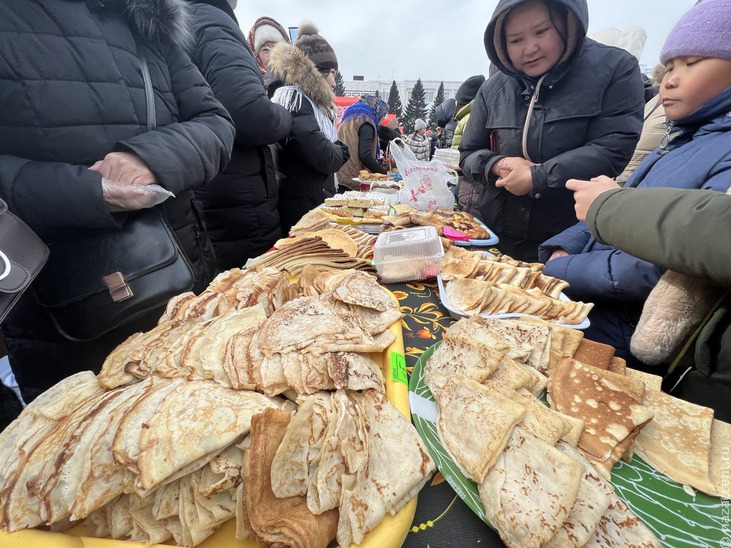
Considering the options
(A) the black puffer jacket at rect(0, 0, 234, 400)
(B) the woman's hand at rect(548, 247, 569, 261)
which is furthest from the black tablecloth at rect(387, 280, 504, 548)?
(B) the woman's hand at rect(548, 247, 569, 261)

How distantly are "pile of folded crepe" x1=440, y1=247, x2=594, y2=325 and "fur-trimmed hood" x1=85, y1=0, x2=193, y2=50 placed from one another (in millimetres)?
2169

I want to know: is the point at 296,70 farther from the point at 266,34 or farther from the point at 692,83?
the point at 692,83

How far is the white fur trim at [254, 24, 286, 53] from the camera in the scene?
4.91m

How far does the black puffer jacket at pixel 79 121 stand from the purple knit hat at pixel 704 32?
2570 millimetres

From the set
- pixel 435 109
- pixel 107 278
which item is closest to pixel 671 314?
pixel 107 278

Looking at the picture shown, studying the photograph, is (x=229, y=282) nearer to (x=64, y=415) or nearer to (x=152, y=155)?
(x=152, y=155)

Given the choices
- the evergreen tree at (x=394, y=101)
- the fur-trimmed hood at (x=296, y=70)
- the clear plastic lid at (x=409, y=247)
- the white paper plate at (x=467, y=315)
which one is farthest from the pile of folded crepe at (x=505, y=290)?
the evergreen tree at (x=394, y=101)

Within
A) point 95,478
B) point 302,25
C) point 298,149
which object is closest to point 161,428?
point 95,478

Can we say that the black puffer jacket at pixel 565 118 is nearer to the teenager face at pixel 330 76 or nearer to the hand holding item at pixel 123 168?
the teenager face at pixel 330 76

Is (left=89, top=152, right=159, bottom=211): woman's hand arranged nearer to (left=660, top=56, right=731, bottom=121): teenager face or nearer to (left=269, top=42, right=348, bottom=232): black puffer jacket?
(left=269, top=42, right=348, bottom=232): black puffer jacket

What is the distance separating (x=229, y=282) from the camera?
173 centimetres

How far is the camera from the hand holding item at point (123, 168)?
4.73 feet

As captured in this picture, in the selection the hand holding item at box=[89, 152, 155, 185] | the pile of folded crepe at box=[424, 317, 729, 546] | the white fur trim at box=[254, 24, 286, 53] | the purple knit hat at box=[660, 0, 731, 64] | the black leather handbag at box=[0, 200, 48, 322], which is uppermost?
A: the white fur trim at box=[254, 24, 286, 53]

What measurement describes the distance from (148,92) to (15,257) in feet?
3.48
